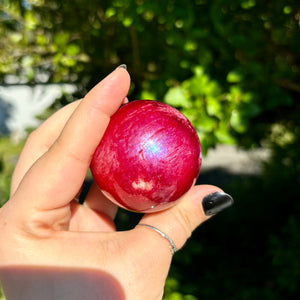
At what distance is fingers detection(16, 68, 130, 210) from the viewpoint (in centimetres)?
121

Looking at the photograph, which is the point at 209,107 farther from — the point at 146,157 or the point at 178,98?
the point at 146,157

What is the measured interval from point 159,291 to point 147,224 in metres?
0.28

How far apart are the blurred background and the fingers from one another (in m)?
0.45

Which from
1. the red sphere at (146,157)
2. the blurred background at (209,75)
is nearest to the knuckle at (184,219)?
the red sphere at (146,157)

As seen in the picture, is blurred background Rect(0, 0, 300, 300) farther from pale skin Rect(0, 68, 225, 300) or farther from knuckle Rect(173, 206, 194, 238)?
pale skin Rect(0, 68, 225, 300)

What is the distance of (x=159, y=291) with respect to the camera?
4.41ft

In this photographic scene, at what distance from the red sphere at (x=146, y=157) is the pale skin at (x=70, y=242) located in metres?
0.07

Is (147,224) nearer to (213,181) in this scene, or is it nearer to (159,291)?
(159,291)

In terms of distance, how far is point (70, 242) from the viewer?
1249mm

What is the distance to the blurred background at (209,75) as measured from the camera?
1681 millimetres

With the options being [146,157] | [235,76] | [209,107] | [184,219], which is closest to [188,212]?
[184,219]

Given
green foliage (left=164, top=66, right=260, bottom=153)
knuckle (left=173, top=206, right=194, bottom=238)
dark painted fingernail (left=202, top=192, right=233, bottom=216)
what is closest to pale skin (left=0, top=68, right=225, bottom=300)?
knuckle (left=173, top=206, right=194, bottom=238)

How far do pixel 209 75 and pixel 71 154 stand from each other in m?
0.99

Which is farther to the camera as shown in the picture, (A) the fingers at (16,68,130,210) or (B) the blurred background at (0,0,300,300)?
(B) the blurred background at (0,0,300,300)
